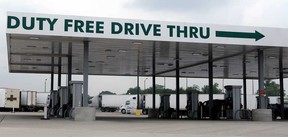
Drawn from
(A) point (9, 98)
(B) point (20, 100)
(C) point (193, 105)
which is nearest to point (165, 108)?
(C) point (193, 105)

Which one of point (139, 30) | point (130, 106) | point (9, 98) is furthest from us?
point (130, 106)

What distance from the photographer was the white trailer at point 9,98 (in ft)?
182

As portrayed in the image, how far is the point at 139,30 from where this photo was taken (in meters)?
21.0

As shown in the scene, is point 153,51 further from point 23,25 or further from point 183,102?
point 183,102

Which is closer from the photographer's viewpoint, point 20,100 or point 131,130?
point 131,130

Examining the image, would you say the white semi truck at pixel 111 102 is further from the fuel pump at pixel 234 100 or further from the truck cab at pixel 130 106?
the fuel pump at pixel 234 100

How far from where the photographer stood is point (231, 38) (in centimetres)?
2227

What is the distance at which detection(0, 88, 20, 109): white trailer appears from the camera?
55.4 meters

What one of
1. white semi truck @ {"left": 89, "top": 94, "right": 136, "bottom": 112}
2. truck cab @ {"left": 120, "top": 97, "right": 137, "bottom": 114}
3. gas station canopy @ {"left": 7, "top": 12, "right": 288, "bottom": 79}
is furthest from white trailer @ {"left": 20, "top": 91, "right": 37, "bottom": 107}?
gas station canopy @ {"left": 7, "top": 12, "right": 288, "bottom": 79}

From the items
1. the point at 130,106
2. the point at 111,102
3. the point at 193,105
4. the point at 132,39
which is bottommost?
the point at 130,106

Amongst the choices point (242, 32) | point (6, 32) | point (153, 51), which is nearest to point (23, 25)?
point (6, 32)

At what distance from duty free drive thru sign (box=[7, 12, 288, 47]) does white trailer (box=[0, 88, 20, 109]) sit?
123 ft

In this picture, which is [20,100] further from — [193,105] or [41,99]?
[193,105]

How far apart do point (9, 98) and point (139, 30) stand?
1570 inches
